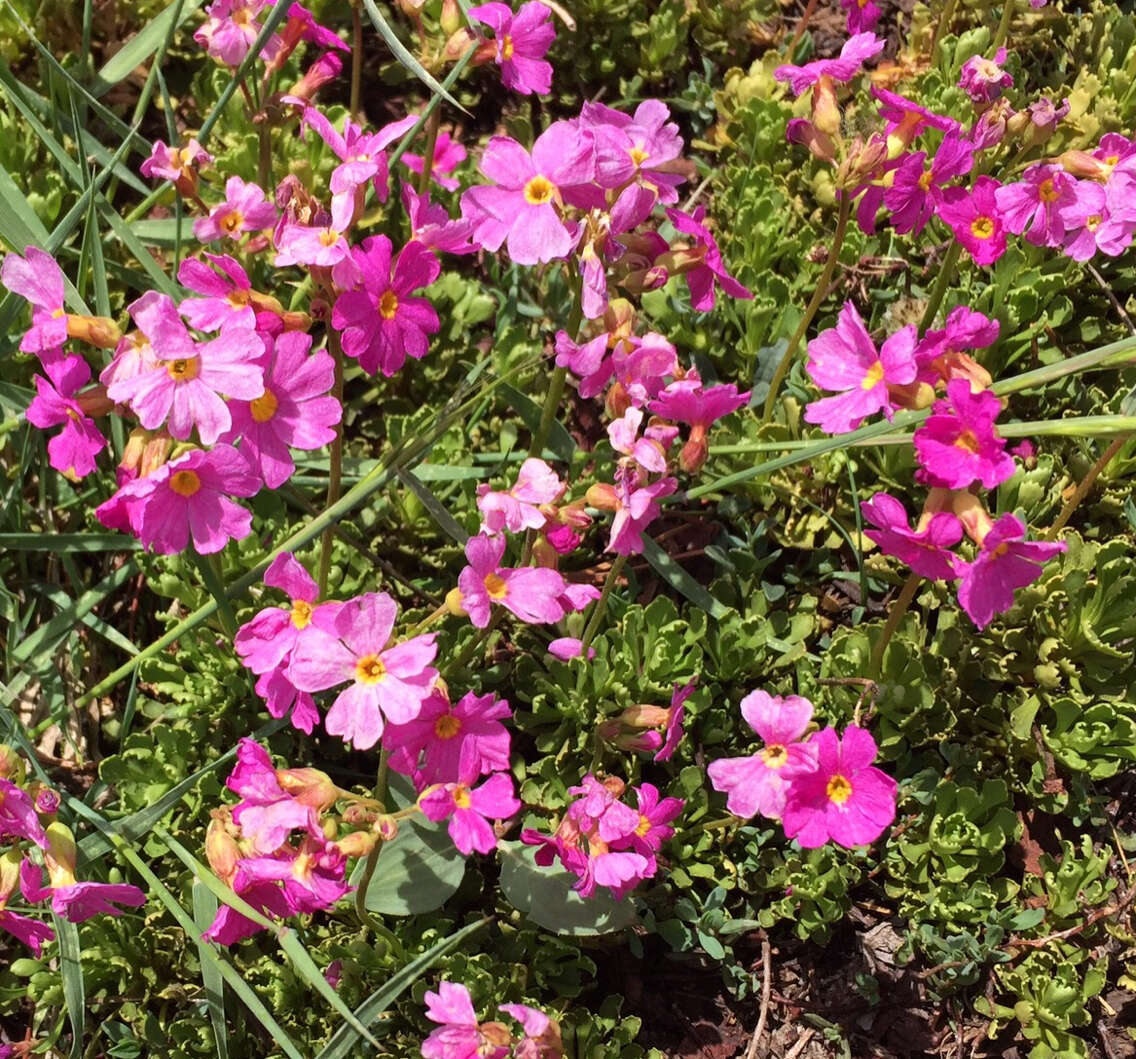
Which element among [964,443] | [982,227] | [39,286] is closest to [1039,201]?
[982,227]

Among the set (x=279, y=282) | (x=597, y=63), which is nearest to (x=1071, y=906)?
(x=279, y=282)

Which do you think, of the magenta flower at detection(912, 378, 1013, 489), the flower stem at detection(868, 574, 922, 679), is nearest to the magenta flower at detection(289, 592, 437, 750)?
the magenta flower at detection(912, 378, 1013, 489)

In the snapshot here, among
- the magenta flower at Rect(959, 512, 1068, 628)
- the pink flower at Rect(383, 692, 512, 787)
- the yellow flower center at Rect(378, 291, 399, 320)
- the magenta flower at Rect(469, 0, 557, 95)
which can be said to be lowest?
the pink flower at Rect(383, 692, 512, 787)

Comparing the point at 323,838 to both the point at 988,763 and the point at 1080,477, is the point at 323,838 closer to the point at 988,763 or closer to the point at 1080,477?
the point at 988,763

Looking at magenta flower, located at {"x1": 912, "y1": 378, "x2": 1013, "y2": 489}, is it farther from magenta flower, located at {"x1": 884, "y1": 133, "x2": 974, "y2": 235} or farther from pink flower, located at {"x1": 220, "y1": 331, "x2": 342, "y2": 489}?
pink flower, located at {"x1": 220, "y1": 331, "x2": 342, "y2": 489}

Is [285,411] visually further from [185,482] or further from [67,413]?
[67,413]

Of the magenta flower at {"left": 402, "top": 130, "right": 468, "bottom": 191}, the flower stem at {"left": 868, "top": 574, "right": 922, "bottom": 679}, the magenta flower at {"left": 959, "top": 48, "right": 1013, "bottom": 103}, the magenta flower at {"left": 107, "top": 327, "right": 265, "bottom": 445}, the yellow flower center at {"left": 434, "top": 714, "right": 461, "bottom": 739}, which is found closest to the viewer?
the magenta flower at {"left": 107, "top": 327, "right": 265, "bottom": 445}

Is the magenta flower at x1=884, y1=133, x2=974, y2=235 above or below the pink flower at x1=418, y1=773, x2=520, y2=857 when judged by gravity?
above

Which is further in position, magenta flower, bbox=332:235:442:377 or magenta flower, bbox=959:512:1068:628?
magenta flower, bbox=332:235:442:377
